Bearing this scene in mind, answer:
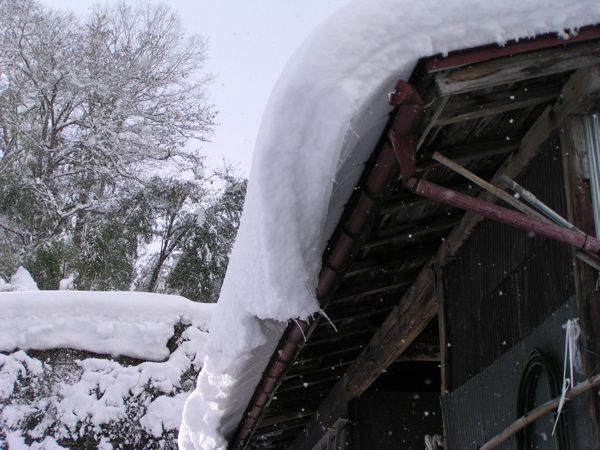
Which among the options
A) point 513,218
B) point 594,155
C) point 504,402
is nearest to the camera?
point 513,218

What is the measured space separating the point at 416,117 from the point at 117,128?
586 inches

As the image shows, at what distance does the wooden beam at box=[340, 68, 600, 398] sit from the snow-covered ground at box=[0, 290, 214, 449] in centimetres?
490

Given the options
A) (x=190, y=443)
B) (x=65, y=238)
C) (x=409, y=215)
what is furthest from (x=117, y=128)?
(x=409, y=215)

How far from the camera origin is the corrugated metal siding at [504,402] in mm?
2420

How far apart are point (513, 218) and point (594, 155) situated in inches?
20.5

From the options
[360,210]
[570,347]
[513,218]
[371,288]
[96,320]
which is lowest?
[570,347]

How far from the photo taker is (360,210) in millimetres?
2502

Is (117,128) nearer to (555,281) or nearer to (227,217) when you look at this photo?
(227,217)

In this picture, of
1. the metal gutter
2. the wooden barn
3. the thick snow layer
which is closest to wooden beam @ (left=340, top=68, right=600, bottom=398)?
the wooden barn

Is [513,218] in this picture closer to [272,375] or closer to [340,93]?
[340,93]

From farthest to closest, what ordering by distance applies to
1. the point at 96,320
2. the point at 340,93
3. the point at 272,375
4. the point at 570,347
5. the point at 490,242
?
the point at 96,320
the point at 272,375
the point at 490,242
the point at 570,347
the point at 340,93

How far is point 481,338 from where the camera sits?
338 cm

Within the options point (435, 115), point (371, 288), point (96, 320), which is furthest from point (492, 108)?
point (96, 320)

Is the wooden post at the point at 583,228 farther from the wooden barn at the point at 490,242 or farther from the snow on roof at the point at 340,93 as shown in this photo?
the snow on roof at the point at 340,93
